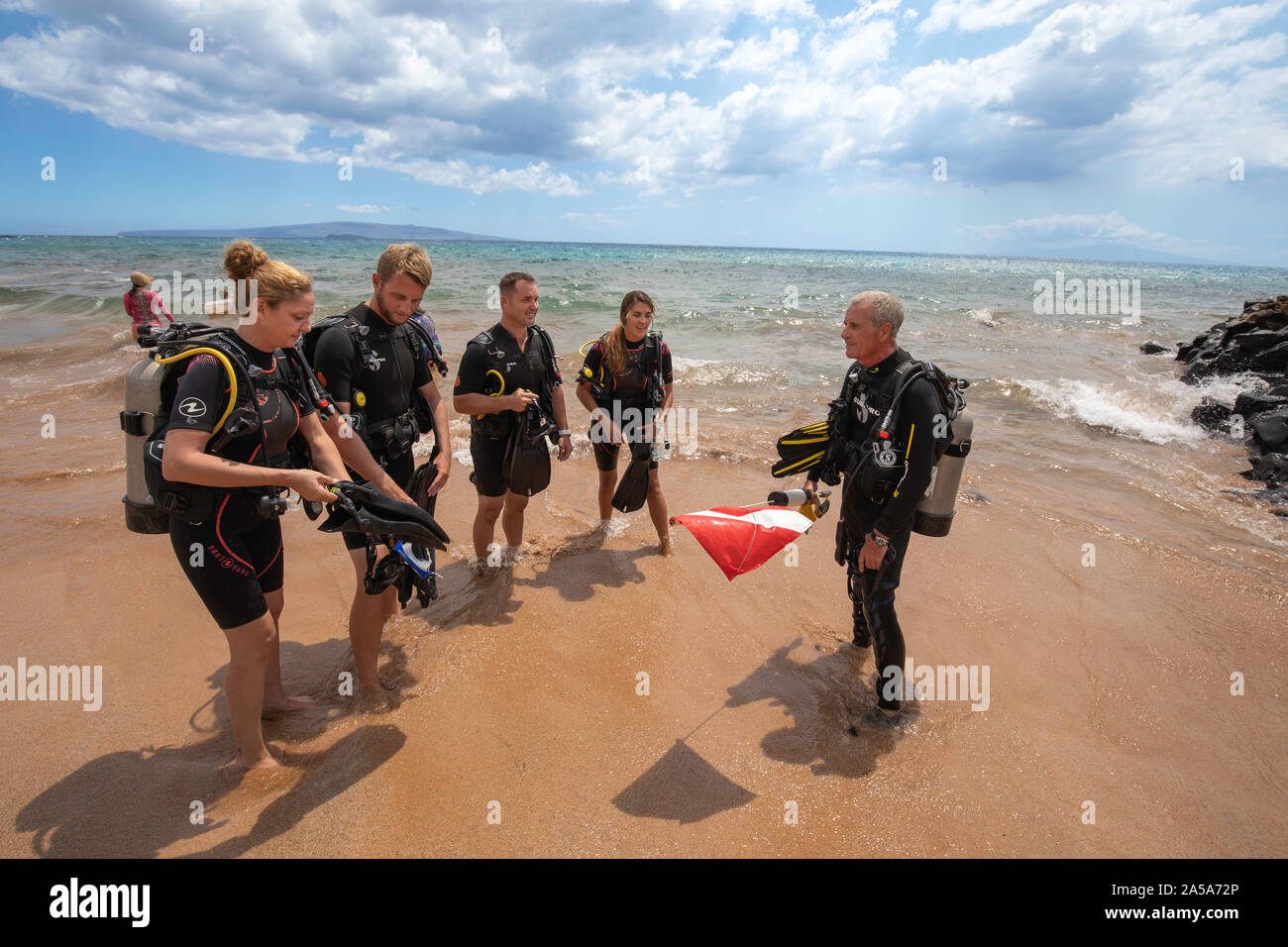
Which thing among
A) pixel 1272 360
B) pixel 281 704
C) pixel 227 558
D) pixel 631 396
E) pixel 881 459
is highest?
pixel 1272 360

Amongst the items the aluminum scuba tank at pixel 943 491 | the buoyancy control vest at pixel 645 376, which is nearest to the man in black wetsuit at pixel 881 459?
the aluminum scuba tank at pixel 943 491

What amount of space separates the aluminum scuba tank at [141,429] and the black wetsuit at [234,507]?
0.75ft

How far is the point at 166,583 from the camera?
4.65m

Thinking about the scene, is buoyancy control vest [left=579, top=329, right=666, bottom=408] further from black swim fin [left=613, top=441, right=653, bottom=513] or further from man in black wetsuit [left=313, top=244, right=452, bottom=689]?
man in black wetsuit [left=313, top=244, right=452, bottom=689]

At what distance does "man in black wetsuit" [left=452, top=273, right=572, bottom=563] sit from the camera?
439 centimetres

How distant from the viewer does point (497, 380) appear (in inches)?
176

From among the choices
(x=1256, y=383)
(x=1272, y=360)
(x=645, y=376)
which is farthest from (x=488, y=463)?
(x=1272, y=360)

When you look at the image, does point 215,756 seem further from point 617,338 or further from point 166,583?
point 617,338

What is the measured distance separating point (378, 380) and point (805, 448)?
2581mm

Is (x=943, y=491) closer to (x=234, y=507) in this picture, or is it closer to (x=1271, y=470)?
(x=234, y=507)

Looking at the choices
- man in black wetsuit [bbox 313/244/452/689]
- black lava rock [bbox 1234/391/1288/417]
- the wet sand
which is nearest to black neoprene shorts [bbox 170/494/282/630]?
man in black wetsuit [bbox 313/244/452/689]

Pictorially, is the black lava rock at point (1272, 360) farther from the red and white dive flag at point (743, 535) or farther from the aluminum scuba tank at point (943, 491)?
the red and white dive flag at point (743, 535)
